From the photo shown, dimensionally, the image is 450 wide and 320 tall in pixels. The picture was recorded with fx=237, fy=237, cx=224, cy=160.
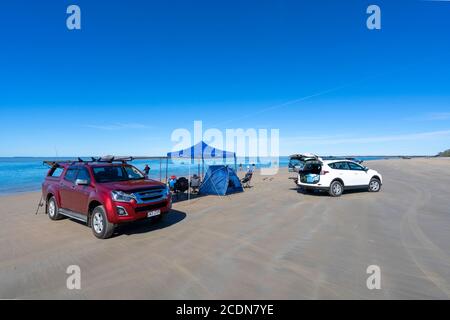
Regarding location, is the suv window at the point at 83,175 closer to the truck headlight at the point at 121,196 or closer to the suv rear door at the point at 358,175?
the truck headlight at the point at 121,196

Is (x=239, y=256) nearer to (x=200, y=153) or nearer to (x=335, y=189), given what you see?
(x=200, y=153)

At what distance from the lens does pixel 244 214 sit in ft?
26.0

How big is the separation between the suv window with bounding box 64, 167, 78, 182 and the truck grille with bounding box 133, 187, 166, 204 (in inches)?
94.4

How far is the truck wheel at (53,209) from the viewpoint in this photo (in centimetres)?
732

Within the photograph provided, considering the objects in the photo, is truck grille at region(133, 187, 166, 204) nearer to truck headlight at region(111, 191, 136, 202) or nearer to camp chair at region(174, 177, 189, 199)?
truck headlight at region(111, 191, 136, 202)

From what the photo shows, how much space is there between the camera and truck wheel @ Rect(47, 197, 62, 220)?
24.0 feet

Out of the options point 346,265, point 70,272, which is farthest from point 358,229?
point 70,272

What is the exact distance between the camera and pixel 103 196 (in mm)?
5695

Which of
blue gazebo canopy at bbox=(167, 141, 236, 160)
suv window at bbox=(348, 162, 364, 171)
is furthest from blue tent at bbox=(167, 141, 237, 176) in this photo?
suv window at bbox=(348, 162, 364, 171)

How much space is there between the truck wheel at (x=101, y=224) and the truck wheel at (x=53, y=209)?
2316 mm

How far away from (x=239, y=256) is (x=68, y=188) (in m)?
5.40

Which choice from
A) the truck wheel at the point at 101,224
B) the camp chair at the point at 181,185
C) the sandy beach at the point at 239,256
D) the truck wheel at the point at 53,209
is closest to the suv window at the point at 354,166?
the sandy beach at the point at 239,256
